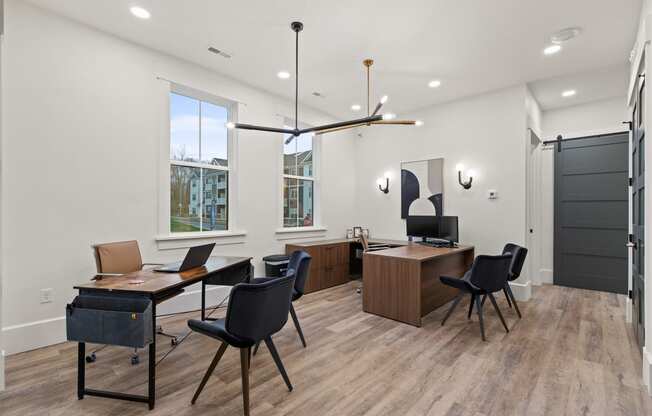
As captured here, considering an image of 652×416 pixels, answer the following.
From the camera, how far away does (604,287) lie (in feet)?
16.4

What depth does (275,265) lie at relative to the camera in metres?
4.56

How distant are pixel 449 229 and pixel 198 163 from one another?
3808 millimetres

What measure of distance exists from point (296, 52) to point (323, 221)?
308cm

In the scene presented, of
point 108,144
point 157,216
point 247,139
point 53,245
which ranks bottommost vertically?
point 53,245

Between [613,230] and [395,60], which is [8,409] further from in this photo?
[613,230]

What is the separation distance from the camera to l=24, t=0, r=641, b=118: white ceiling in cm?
287

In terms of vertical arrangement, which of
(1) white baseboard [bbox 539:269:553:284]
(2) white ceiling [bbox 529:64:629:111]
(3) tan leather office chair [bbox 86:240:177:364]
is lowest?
(1) white baseboard [bbox 539:269:553:284]

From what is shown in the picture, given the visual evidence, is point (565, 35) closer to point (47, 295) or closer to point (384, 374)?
point (384, 374)

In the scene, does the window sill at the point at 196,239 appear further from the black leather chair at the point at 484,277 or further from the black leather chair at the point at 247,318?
the black leather chair at the point at 484,277

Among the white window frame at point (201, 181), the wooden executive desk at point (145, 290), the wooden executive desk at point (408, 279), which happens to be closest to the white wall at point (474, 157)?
A: the wooden executive desk at point (408, 279)

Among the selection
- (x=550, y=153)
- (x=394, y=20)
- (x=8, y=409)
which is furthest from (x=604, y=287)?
(x=8, y=409)

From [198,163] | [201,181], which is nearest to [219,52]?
[198,163]

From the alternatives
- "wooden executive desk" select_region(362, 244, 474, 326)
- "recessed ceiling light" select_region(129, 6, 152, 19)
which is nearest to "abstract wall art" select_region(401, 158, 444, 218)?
"wooden executive desk" select_region(362, 244, 474, 326)

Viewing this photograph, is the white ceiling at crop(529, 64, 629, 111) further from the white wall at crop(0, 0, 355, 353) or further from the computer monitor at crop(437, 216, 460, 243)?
the white wall at crop(0, 0, 355, 353)
